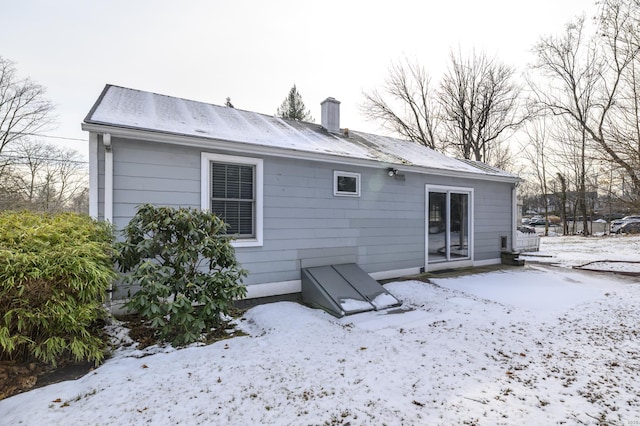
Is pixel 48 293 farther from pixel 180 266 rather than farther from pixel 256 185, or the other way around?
pixel 256 185

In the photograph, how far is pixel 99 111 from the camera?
4402 millimetres

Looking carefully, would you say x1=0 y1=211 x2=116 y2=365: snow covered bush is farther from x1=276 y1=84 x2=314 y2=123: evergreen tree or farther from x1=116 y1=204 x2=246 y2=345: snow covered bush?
x1=276 y1=84 x2=314 y2=123: evergreen tree

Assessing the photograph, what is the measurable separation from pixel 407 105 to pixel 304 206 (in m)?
19.6

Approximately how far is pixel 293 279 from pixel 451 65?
69.4 feet

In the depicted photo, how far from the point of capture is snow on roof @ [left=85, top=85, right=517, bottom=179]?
14.7ft

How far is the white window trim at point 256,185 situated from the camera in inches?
183

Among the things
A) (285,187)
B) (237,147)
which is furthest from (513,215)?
(237,147)

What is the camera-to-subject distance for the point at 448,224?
762 centimetres

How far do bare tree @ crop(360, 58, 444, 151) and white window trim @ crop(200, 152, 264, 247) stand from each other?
19.3 m

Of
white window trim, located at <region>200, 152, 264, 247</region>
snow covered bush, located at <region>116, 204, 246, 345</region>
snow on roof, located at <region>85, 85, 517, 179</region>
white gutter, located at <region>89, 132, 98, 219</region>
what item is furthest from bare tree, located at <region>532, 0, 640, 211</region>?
white gutter, located at <region>89, 132, 98, 219</region>

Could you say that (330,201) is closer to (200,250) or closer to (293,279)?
(293,279)

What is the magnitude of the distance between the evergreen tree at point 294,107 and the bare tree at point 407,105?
16.7 feet

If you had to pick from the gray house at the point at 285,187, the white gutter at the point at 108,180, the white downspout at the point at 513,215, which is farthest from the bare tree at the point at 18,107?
the white downspout at the point at 513,215

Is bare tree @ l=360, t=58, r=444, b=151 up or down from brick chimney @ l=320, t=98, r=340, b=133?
up
